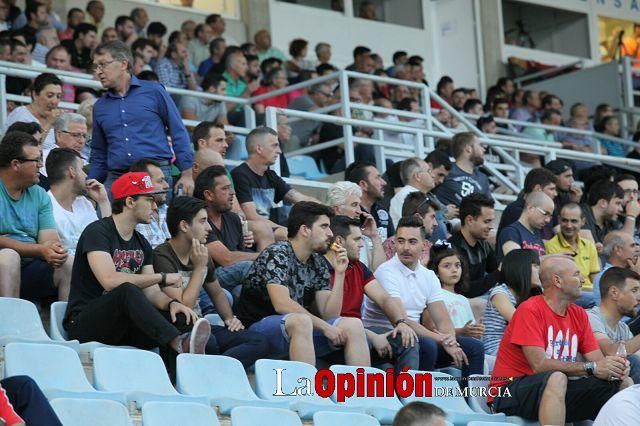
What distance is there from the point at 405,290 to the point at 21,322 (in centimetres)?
259

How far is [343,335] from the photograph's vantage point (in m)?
7.62

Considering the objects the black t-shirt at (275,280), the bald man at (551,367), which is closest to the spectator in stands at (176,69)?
the black t-shirt at (275,280)

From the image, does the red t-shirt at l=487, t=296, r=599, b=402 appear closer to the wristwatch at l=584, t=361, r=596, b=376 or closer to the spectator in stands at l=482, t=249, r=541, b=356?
the wristwatch at l=584, t=361, r=596, b=376

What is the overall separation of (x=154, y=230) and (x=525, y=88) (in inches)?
426

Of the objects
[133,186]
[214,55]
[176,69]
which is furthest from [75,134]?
[214,55]

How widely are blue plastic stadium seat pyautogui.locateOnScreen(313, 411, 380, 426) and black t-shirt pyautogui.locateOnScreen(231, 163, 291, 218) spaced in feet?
11.8

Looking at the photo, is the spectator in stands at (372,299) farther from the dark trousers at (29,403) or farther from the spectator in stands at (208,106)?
the spectator in stands at (208,106)

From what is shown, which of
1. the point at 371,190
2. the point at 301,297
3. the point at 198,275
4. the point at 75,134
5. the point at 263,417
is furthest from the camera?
the point at 371,190

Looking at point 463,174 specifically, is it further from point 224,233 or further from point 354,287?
point 354,287

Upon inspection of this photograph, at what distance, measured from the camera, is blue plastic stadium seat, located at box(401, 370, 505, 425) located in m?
7.58

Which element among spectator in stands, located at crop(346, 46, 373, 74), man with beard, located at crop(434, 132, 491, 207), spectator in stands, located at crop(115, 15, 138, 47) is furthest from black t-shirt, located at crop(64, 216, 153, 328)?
spectator in stands, located at crop(346, 46, 373, 74)

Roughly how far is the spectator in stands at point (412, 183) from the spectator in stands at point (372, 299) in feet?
6.60

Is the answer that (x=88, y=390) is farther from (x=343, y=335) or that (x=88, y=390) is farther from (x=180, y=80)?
(x=180, y=80)

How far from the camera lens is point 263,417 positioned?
6156 millimetres
